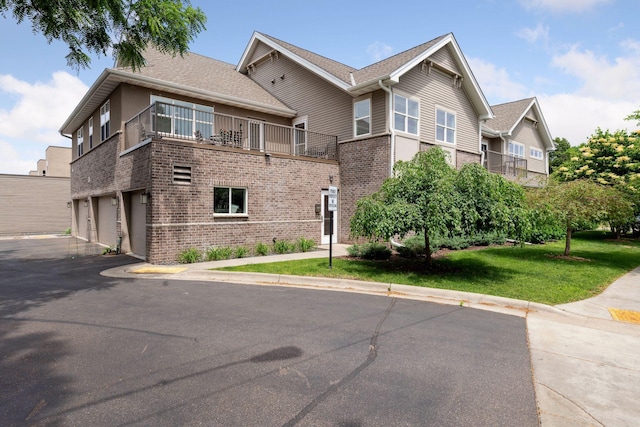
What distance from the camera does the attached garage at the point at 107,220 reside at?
16250 millimetres

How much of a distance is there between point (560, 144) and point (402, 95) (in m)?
48.3

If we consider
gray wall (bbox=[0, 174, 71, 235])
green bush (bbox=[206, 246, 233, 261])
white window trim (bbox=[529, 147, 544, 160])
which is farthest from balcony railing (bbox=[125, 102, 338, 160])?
white window trim (bbox=[529, 147, 544, 160])

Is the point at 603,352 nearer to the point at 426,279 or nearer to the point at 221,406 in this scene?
the point at 426,279

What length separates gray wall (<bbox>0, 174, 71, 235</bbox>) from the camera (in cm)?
2597

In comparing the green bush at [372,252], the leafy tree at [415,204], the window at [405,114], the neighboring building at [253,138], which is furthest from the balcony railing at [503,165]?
the leafy tree at [415,204]

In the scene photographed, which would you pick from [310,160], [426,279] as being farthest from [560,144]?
[426,279]

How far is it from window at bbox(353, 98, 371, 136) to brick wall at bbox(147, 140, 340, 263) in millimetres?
2020

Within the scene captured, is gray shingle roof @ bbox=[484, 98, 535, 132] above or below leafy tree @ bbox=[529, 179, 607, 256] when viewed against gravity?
above

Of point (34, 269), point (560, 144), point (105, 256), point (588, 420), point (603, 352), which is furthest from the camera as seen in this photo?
point (560, 144)

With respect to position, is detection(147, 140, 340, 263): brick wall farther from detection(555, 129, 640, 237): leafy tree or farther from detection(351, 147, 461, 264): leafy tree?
detection(555, 129, 640, 237): leafy tree

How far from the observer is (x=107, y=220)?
691 inches

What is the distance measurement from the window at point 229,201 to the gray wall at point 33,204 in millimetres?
21010

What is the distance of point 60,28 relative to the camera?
8438 millimetres

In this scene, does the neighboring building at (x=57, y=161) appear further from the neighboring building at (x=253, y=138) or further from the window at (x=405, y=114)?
the window at (x=405, y=114)
